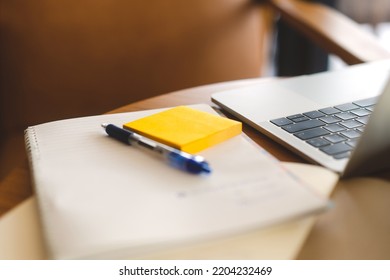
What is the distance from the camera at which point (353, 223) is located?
422mm

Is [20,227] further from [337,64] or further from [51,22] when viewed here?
[337,64]

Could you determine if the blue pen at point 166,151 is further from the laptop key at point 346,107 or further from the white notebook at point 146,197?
the laptop key at point 346,107

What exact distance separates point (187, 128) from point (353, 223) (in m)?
0.19

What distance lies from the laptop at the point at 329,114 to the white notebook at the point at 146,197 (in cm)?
7

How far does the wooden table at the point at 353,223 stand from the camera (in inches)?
15.4

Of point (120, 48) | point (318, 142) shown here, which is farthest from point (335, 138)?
point (120, 48)

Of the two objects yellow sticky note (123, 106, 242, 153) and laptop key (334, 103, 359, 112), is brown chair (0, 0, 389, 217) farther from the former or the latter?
yellow sticky note (123, 106, 242, 153)

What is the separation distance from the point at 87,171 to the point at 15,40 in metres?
0.63

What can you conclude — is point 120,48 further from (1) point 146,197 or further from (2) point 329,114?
(1) point 146,197

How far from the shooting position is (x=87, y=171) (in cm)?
46

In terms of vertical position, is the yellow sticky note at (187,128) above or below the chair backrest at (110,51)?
above

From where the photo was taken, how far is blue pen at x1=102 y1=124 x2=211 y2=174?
1.46ft

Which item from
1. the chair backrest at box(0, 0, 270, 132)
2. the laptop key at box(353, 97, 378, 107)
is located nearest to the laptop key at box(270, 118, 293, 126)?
the laptop key at box(353, 97, 378, 107)

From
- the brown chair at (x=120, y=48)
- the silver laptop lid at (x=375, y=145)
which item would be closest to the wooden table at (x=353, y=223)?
the silver laptop lid at (x=375, y=145)
